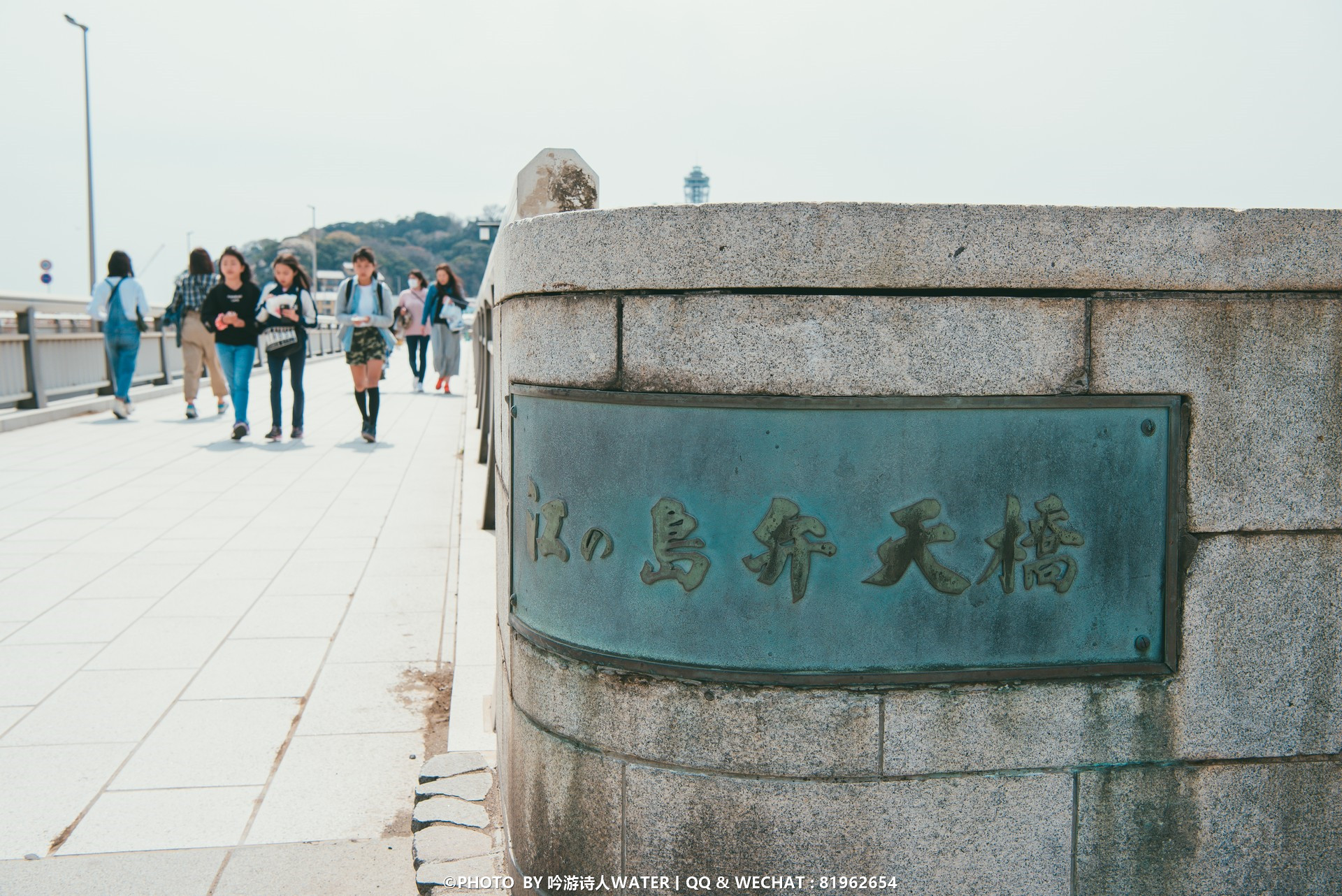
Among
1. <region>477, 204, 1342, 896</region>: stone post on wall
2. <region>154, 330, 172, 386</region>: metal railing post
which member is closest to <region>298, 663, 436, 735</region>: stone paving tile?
<region>477, 204, 1342, 896</region>: stone post on wall

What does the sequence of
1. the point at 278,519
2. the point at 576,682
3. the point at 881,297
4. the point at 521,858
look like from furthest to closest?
the point at 278,519 → the point at 521,858 → the point at 576,682 → the point at 881,297

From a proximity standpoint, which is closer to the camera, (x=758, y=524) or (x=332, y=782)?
(x=758, y=524)

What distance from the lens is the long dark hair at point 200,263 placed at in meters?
12.0

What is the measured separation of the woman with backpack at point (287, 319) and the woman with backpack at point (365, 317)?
38 centimetres

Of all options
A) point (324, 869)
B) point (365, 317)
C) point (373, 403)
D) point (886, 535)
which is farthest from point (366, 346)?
point (886, 535)

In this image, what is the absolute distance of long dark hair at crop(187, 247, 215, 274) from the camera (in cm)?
1195

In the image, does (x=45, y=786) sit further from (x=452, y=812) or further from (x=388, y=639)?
(x=388, y=639)

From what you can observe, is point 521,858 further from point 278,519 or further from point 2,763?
point 278,519

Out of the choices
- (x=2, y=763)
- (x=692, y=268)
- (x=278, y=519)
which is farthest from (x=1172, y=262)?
(x=278, y=519)

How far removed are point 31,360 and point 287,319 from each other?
4.23m

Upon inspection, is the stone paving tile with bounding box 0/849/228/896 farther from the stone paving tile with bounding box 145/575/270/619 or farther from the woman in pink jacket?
the woman in pink jacket

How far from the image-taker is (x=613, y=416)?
2.42 m

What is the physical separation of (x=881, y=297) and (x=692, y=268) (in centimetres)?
44

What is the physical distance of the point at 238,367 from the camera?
10.8 metres
